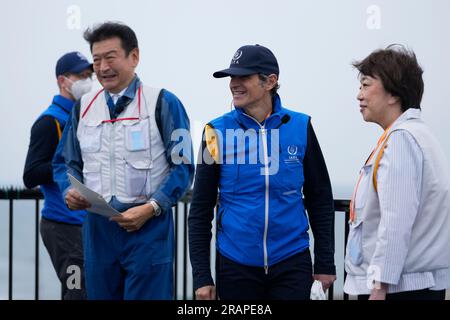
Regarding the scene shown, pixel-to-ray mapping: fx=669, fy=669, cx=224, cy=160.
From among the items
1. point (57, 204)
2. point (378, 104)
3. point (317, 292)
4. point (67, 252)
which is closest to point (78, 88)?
point (57, 204)

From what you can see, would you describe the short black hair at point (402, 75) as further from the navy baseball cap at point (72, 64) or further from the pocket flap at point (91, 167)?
the navy baseball cap at point (72, 64)

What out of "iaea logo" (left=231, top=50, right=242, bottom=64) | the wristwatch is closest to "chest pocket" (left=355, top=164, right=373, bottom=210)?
"iaea logo" (left=231, top=50, right=242, bottom=64)

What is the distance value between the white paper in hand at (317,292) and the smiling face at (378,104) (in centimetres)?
90

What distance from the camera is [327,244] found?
3490mm

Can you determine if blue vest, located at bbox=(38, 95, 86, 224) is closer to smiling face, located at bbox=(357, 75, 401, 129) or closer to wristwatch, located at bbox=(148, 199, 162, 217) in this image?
wristwatch, located at bbox=(148, 199, 162, 217)

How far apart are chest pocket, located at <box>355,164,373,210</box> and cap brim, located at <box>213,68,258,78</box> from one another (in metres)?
0.79

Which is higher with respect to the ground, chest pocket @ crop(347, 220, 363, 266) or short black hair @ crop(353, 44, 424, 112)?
short black hair @ crop(353, 44, 424, 112)

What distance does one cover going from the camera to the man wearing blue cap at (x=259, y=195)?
3271mm

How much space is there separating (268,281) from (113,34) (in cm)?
162

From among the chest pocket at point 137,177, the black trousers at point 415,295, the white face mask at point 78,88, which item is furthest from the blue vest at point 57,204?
the black trousers at point 415,295

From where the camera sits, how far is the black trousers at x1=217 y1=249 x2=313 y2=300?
3.27 metres

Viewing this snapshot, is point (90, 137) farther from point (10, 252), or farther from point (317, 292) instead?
point (10, 252)
